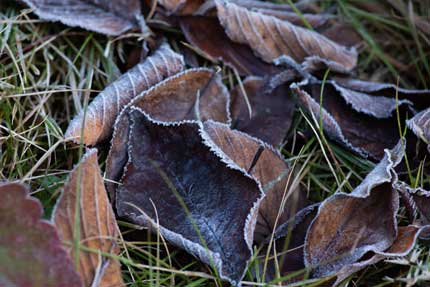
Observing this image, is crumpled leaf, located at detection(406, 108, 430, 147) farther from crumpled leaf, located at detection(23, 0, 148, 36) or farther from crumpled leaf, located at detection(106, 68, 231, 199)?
crumpled leaf, located at detection(23, 0, 148, 36)

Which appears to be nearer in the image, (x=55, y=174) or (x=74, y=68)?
(x=55, y=174)

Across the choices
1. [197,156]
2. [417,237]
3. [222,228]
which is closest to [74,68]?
[197,156]

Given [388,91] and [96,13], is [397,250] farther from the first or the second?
[96,13]

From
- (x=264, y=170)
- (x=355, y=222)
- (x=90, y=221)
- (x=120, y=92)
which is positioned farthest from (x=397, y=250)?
(x=120, y=92)

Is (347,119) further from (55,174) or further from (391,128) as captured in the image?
(55,174)

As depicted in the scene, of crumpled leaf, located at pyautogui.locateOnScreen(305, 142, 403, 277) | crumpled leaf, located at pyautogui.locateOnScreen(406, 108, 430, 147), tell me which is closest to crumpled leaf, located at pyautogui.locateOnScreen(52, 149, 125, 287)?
crumpled leaf, located at pyautogui.locateOnScreen(305, 142, 403, 277)

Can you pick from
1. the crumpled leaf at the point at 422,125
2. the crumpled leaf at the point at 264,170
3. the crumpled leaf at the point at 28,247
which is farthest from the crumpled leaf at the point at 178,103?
the crumpled leaf at the point at 422,125

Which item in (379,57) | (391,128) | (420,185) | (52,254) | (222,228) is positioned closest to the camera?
(52,254)
